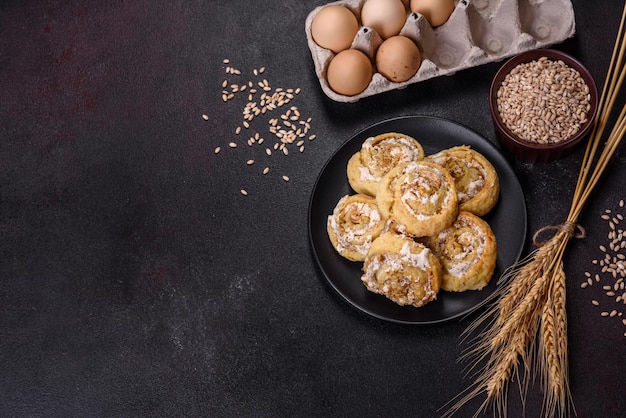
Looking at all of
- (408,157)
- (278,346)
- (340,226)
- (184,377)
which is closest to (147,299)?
(184,377)

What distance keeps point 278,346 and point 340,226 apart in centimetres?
61

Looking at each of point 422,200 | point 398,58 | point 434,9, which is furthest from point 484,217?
point 434,9

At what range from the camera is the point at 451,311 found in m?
3.40

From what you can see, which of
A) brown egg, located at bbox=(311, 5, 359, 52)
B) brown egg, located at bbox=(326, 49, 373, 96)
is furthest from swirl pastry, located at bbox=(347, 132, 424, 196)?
brown egg, located at bbox=(311, 5, 359, 52)

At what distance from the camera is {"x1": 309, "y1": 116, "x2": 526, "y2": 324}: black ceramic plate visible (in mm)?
3414

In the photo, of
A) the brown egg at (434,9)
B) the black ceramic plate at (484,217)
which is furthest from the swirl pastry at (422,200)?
the brown egg at (434,9)

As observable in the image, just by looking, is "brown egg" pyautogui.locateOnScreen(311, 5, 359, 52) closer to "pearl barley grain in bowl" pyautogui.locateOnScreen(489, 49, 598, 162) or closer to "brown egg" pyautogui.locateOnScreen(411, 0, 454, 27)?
"brown egg" pyautogui.locateOnScreen(411, 0, 454, 27)

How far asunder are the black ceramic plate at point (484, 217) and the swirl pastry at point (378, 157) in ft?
0.36

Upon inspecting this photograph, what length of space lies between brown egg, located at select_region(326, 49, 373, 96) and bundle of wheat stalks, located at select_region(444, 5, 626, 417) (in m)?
1.01

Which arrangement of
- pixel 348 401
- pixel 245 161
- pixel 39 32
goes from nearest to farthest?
pixel 348 401 < pixel 245 161 < pixel 39 32

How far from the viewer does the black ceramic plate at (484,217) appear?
11.2ft

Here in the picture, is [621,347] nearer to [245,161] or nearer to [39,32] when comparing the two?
[245,161]

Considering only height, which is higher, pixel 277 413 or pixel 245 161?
pixel 245 161

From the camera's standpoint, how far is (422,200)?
3.25 meters
